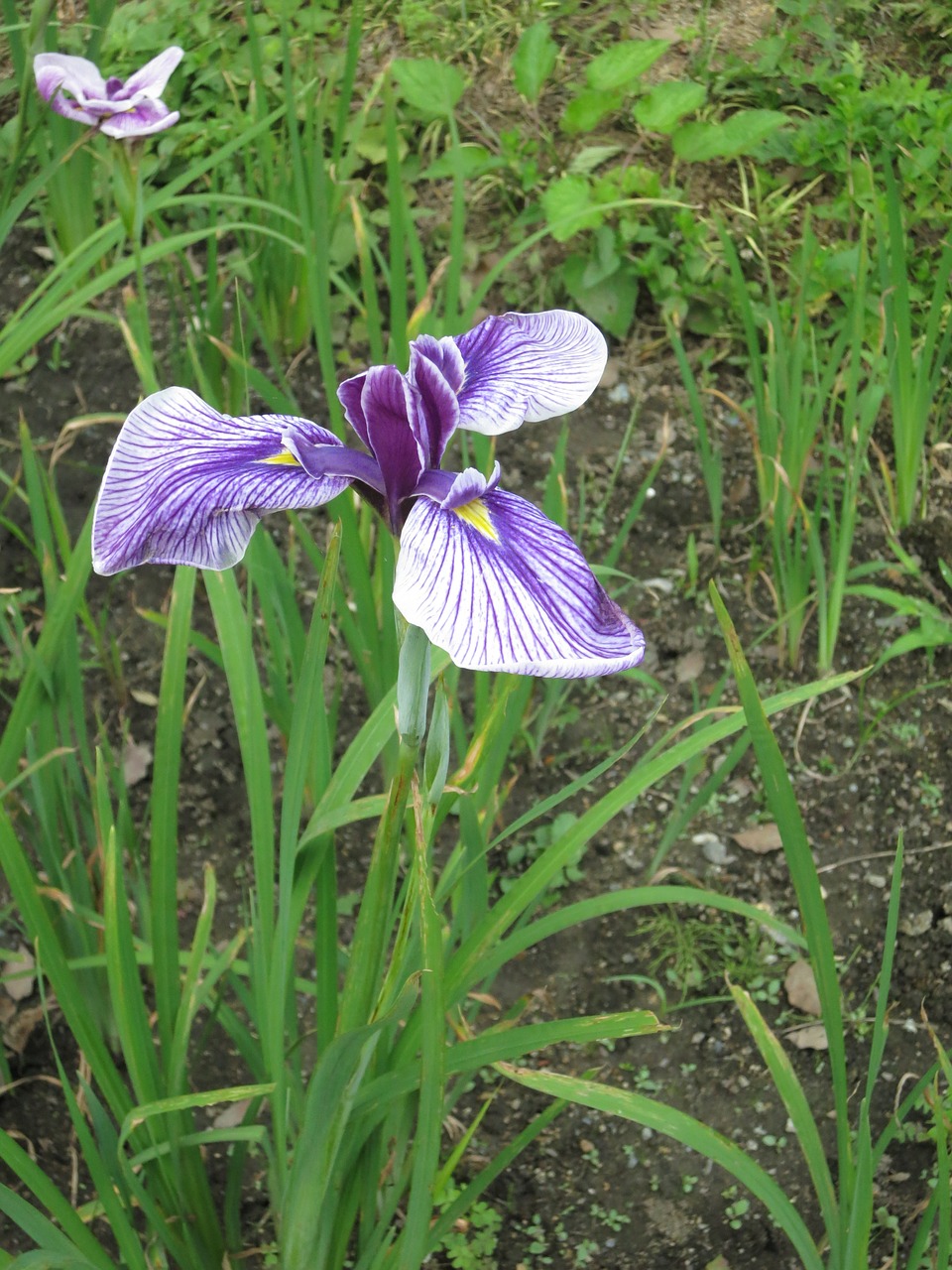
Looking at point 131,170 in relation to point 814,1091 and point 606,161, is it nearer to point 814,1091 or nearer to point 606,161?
point 606,161

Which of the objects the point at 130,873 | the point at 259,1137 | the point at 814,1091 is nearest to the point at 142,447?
the point at 259,1137

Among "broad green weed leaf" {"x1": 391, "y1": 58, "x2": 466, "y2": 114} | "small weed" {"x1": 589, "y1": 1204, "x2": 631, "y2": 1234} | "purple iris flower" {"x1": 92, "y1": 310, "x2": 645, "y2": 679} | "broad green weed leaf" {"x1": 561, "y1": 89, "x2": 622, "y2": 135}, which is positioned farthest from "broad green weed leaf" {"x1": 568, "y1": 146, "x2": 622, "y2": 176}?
"small weed" {"x1": 589, "y1": 1204, "x2": 631, "y2": 1234}

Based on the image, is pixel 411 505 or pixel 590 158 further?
pixel 590 158

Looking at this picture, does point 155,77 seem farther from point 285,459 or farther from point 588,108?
point 285,459

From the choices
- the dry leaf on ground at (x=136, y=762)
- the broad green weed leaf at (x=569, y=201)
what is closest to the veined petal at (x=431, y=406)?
the dry leaf on ground at (x=136, y=762)

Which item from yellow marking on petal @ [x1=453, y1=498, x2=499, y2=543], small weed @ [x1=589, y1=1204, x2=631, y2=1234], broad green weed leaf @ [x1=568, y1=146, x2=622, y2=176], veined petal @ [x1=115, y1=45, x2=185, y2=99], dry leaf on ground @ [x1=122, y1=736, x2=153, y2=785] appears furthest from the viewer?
broad green weed leaf @ [x1=568, y1=146, x2=622, y2=176]

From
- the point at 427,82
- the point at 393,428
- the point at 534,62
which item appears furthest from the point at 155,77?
the point at 393,428

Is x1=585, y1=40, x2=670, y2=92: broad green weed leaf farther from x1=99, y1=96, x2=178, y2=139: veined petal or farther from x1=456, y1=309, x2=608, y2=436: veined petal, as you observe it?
x1=456, y1=309, x2=608, y2=436: veined petal
